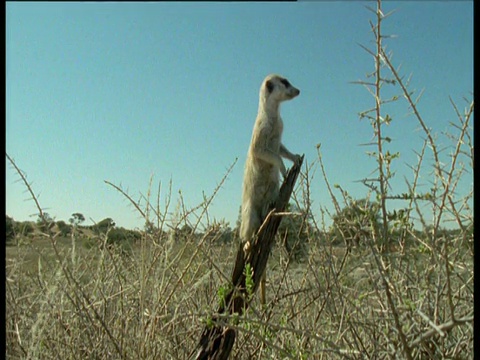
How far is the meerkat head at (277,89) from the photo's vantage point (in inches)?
210

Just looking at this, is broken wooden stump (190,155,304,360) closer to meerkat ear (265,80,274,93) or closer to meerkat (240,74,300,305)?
meerkat (240,74,300,305)

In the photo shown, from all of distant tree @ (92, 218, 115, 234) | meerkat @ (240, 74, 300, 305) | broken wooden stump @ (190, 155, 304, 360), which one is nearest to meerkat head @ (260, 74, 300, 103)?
meerkat @ (240, 74, 300, 305)

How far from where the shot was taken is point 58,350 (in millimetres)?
3236

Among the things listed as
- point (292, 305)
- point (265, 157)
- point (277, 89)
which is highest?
point (277, 89)

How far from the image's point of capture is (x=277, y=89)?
17.6 ft

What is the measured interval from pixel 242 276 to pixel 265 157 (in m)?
1.84

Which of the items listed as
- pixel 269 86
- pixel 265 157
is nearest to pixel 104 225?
pixel 265 157

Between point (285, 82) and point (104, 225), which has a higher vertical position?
point (285, 82)

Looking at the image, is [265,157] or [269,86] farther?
[269,86]

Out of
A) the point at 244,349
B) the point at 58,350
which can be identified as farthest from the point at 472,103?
the point at 58,350

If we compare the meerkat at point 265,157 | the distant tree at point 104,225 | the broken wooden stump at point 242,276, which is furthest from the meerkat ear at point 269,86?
the distant tree at point 104,225

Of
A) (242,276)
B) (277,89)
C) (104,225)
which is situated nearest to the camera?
(242,276)

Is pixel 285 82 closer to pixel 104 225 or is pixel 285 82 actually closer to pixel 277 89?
pixel 277 89
